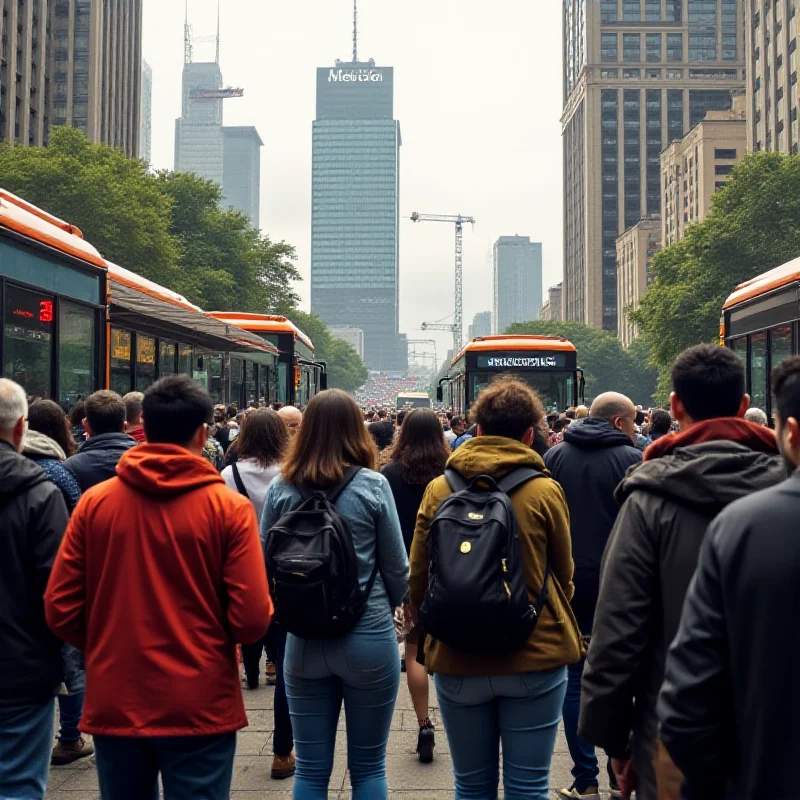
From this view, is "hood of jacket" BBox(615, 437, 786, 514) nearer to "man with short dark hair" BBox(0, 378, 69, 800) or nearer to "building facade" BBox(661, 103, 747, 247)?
"man with short dark hair" BBox(0, 378, 69, 800)

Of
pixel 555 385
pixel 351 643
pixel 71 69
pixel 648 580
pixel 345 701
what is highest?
pixel 71 69

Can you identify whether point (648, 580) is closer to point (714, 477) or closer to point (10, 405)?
point (714, 477)

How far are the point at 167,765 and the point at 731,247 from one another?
4404 centimetres

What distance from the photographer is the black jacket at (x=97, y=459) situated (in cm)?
549

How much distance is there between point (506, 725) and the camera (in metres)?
3.61

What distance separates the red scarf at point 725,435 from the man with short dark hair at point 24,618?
204cm

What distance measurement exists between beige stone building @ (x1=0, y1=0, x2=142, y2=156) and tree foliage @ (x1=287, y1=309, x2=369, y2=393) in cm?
2480

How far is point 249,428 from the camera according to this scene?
561cm

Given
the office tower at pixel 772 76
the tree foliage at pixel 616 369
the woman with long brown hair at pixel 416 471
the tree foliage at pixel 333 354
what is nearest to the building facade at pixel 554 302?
the tree foliage at pixel 333 354

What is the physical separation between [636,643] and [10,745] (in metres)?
2.16

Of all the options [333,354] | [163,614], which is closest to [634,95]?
[333,354]

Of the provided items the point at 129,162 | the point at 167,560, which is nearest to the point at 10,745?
the point at 167,560

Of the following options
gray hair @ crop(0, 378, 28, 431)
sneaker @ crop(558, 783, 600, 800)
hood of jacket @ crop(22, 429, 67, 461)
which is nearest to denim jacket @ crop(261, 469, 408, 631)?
gray hair @ crop(0, 378, 28, 431)

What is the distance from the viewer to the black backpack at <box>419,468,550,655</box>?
342 cm
